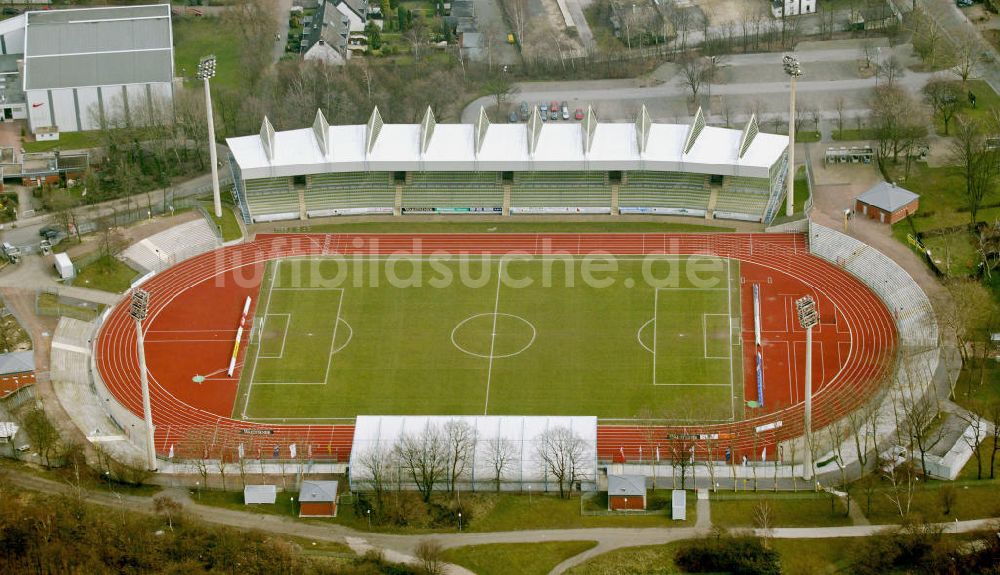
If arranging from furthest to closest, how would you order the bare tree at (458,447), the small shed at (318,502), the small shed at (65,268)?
the small shed at (65,268)
the bare tree at (458,447)
the small shed at (318,502)

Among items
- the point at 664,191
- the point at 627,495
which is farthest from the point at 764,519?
the point at 664,191

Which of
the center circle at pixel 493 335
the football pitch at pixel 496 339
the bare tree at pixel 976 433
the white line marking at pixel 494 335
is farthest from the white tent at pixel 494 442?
the bare tree at pixel 976 433

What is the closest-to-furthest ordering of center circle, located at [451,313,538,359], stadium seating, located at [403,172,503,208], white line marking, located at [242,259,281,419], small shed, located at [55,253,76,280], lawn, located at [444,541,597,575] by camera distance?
lawn, located at [444,541,597,575] < white line marking, located at [242,259,281,419] < center circle, located at [451,313,538,359] < small shed, located at [55,253,76,280] < stadium seating, located at [403,172,503,208]

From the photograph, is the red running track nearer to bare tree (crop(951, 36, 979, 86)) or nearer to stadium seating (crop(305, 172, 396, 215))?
stadium seating (crop(305, 172, 396, 215))

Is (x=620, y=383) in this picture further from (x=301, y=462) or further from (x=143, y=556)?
(x=143, y=556)

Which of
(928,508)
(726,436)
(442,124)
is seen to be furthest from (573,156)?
(928,508)

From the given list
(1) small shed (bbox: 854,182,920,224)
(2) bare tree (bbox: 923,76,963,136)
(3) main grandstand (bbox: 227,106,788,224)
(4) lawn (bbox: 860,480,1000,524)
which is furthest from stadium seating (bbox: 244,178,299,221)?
(4) lawn (bbox: 860,480,1000,524)

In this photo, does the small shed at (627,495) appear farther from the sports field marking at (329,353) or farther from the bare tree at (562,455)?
the sports field marking at (329,353)
